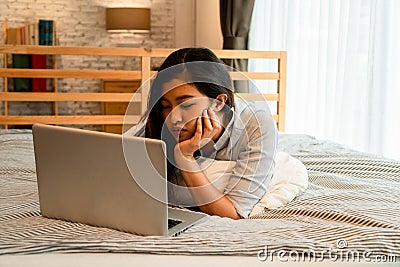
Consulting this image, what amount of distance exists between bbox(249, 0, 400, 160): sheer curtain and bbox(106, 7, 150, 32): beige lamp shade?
4.07ft

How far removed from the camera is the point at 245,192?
4.83 feet

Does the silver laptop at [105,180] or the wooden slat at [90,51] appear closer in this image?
the silver laptop at [105,180]

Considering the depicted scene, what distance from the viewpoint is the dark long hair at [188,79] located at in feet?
4.82

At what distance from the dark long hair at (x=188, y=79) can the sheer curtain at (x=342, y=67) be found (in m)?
1.60

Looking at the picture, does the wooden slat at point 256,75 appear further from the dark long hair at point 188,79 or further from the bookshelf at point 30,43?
the dark long hair at point 188,79

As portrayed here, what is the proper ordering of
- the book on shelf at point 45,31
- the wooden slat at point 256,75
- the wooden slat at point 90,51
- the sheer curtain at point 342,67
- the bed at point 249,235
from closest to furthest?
the bed at point 249,235 → the sheer curtain at point 342,67 → the wooden slat at point 90,51 → the wooden slat at point 256,75 → the book on shelf at point 45,31

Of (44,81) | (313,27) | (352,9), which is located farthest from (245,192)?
(44,81)

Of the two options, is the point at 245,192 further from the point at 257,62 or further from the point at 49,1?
the point at 49,1

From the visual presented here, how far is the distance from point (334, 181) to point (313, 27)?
2089 millimetres

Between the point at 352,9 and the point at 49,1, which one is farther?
the point at 49,1

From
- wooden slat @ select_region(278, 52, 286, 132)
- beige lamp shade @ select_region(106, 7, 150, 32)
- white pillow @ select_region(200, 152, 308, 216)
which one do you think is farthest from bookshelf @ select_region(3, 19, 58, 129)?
white pillow @ select_region(200, 152, 308, 216)

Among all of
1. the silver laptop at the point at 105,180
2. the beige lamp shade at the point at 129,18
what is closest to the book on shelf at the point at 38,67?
the beige lamp shade at the point at 129,18

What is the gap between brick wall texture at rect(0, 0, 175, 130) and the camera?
17.9 feet

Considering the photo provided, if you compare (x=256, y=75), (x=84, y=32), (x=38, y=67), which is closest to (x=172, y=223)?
(x=256, y=75)
